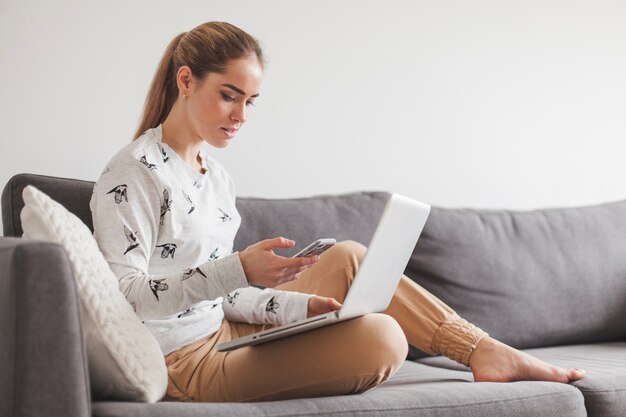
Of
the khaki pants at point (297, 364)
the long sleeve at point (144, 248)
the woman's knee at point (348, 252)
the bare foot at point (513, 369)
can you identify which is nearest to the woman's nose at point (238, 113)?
the long sleeve at point (144, 248)

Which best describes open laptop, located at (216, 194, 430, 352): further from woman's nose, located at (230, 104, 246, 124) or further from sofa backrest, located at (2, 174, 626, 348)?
sofa backrest, located at (2, 174, 626, 348)

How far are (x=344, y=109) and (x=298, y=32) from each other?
276 mm

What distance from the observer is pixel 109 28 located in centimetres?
223

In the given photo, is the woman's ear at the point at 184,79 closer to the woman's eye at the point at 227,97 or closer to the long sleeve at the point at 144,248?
the woman's eye at the point at 227,97

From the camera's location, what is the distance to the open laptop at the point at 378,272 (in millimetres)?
1414

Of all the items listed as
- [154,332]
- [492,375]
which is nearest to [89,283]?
[154,332]

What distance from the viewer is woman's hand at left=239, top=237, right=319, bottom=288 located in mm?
1431

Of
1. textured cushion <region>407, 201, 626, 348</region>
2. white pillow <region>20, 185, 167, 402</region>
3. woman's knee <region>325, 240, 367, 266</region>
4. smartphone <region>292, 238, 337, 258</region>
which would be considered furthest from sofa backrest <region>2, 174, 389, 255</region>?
smartphone <region>292, 238, 337, 258</region>

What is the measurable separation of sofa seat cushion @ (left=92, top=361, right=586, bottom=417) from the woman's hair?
72 cm

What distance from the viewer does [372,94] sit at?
2664 millimetres

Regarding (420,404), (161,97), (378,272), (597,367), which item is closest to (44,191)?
(161,97)

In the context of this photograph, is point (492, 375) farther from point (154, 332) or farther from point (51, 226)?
point (51, 226)

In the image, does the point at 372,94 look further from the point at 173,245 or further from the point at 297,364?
the point at 297,364

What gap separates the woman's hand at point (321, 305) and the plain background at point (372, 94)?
31.5 inches
